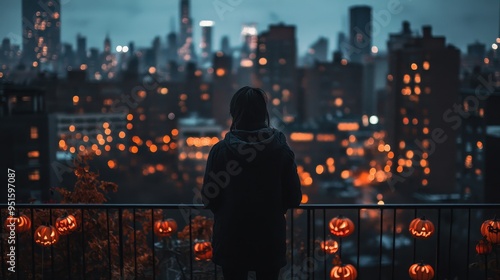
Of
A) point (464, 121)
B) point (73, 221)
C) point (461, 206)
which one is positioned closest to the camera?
point (461, 206)

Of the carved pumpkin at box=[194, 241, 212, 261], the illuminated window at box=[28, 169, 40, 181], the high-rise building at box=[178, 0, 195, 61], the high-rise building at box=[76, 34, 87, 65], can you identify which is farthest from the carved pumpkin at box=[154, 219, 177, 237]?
the high-rise building at box=[178, 0, 195, 61]

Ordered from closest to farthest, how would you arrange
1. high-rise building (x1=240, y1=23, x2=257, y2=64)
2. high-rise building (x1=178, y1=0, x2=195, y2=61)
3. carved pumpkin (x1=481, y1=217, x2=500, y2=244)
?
carved pumpkin (x1=481, y1=217, x2=500, y2=244) < high-rise building (x1=240, y1=23, x2=257, y2=64) < high-rise building (x1=178, y1=0, x2=195, y2=61)

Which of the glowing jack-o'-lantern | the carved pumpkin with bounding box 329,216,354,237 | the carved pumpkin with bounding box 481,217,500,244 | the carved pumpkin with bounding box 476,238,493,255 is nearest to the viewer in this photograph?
the carved pumpkin with bounding box 481,217,500,244

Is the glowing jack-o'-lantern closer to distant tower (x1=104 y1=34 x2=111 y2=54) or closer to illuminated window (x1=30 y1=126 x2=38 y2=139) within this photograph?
illuminated window (x1=30 y1=126 x2=38 y2=139)

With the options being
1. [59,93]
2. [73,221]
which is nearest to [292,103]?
[59,93]

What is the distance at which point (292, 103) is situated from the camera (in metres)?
70.4

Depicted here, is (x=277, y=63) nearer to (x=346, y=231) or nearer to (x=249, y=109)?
(x=346, y=231)

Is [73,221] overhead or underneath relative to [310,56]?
underneath

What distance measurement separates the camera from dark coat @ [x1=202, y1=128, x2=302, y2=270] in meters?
3.21

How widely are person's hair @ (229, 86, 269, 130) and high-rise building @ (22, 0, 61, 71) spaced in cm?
1755

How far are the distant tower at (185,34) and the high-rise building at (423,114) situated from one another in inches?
2305

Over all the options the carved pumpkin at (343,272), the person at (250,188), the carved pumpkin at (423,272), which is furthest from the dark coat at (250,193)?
the carved pumpkin at (343,272)

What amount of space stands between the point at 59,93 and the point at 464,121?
38513 millimetres

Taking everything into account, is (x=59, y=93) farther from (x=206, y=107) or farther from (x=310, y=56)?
(x=310, y=56)
